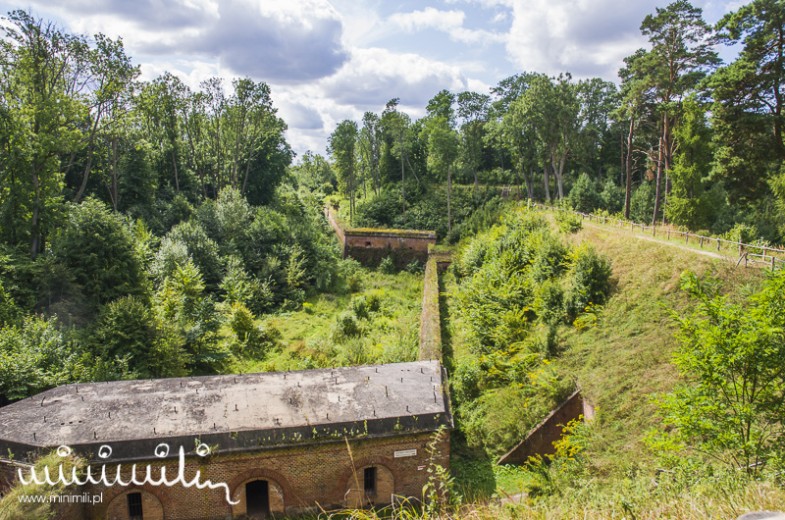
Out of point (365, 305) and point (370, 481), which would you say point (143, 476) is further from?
point (365, 305)

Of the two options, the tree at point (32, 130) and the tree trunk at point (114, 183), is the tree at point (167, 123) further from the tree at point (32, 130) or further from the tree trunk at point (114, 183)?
the tree at point (32, 130)

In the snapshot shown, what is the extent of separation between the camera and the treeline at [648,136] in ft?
72.5

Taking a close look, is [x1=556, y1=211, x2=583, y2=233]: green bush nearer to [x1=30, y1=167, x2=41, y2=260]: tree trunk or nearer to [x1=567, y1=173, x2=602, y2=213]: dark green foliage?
[x1=567, y1=173, x2=602, y2=213]: dark green foliage

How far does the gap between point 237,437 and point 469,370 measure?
8138 mm

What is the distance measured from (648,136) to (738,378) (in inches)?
1447

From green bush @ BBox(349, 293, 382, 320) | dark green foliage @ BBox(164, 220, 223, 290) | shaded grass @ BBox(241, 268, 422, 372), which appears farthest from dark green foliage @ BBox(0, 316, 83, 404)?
green bush @ BBox(349, 293, 382, 320)

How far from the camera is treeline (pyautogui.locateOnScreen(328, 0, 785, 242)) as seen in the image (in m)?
22.1

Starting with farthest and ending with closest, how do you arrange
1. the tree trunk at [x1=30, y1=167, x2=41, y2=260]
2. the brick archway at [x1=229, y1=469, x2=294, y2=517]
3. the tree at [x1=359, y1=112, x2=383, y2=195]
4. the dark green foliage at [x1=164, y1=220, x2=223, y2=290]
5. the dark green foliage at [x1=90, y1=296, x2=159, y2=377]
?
1. the tree at [x1=359, y1=112, x2=383, y2=195]
2. the dark green foliage at [x1=164, y1=220, x2=223, y2=290]
3. the tree trunk at [x1=30, y1=167, x2=41, y2=260]
4. the dark green foliage at [x1=90, y1=296, x2=159, y2=377]
5. the brick archway at [x1=229, y1=469, x2=294, y2=517]

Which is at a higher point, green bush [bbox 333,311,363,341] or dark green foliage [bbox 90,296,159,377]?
dark green foliage [bbox 90,296,159,377]

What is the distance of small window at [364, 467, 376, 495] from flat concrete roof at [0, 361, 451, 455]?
44.3 inches

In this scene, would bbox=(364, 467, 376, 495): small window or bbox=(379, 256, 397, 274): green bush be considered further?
bbox=(379, 256, 397, 274): green bush

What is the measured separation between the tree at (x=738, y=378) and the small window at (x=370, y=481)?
20.8ft

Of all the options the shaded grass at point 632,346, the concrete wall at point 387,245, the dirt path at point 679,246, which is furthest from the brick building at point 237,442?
the concrete wall at point 387,245

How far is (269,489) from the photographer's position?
1070 cm
